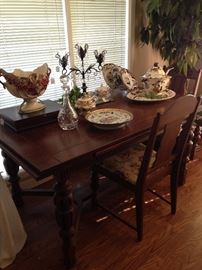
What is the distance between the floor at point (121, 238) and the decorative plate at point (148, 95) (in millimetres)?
775

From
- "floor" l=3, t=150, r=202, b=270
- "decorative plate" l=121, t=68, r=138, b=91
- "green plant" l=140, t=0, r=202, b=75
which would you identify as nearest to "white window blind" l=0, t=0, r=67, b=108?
"decorative plate" l=121, t=68, r=138, b=91

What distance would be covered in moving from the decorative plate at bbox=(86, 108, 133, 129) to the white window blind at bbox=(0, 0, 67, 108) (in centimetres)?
72

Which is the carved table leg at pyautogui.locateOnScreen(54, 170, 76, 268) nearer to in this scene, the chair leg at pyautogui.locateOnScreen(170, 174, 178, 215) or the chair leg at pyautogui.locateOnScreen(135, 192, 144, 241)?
the chair leg at pyautogui.locateOnScreen(135, 192, 144, 241)

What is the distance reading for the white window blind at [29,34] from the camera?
5.63 ft

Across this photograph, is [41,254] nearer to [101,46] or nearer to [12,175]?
[12,175]

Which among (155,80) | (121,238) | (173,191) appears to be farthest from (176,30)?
(121,238)

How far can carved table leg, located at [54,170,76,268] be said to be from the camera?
3.76 ft

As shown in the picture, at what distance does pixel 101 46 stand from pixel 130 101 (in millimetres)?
754

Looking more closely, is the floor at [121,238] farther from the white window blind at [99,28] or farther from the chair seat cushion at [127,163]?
the white window blind at [99,28]

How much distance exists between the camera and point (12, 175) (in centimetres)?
174

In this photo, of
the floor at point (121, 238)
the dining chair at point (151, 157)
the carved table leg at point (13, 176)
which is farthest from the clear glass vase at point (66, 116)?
the floor at point (121, 238)

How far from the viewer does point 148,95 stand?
1.79m

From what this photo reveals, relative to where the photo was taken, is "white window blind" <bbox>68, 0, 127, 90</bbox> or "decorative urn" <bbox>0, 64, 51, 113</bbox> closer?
"decorative urn" <bbox>0, 64, 51, 113</bbox>

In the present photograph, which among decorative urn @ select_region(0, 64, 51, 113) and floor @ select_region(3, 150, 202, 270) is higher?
decorative urn @ select_region(0, 64, 51, 113)
